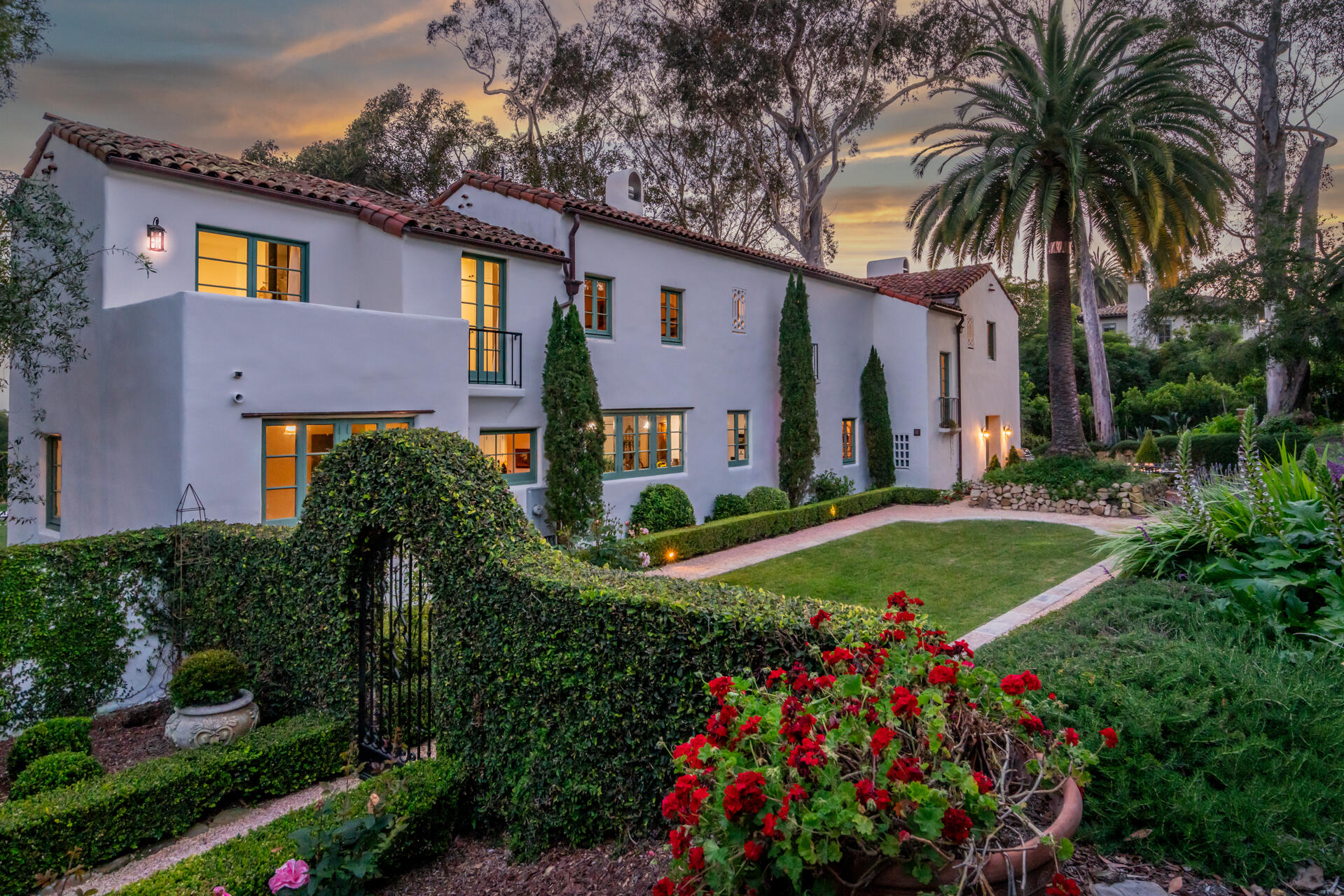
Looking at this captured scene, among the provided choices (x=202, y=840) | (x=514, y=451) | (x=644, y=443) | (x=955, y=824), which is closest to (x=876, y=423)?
(x=644, y=443)

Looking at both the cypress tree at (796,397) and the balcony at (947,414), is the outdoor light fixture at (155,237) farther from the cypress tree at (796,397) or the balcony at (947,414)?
the balcony at (947,414)

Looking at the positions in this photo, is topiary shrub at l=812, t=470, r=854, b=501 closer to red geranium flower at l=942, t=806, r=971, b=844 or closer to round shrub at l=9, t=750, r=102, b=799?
round shrub at l=9, t=750, r=102, b=799

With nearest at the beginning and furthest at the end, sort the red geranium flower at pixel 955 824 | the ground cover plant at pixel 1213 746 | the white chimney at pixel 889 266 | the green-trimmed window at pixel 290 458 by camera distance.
A: the red geranium flower at pixel 955 824, the ground cover plant at pixel 1213 746, the green-trimmed window at pixel 290 458, the white chimney at pixel 889 266

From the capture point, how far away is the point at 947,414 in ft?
72.2

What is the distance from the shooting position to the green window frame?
36.9 ft

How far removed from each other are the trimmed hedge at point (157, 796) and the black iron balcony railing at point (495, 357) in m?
7.32

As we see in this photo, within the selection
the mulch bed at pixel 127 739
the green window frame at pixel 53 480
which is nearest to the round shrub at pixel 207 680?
the mulch bed at pixel 127 739

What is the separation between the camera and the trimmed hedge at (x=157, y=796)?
4.54m

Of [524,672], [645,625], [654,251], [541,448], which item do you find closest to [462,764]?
[524,672]

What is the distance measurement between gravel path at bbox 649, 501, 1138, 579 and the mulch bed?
6.63m

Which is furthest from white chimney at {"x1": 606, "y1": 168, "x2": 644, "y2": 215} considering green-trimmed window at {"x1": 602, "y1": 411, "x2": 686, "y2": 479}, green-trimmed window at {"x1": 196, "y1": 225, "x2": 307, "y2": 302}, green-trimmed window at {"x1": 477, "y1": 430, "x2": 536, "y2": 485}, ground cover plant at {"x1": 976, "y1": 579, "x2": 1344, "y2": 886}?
ground cover plant at {"x1": 976, "y1": 579, "x2": 1344, "y2": 886}

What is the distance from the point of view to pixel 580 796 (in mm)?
4371

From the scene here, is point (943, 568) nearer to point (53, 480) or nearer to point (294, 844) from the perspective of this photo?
point (294, 844)

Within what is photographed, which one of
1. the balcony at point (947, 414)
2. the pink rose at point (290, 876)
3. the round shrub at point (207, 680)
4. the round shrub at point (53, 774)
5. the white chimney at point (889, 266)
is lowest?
the round shrub at point (53, 774)
